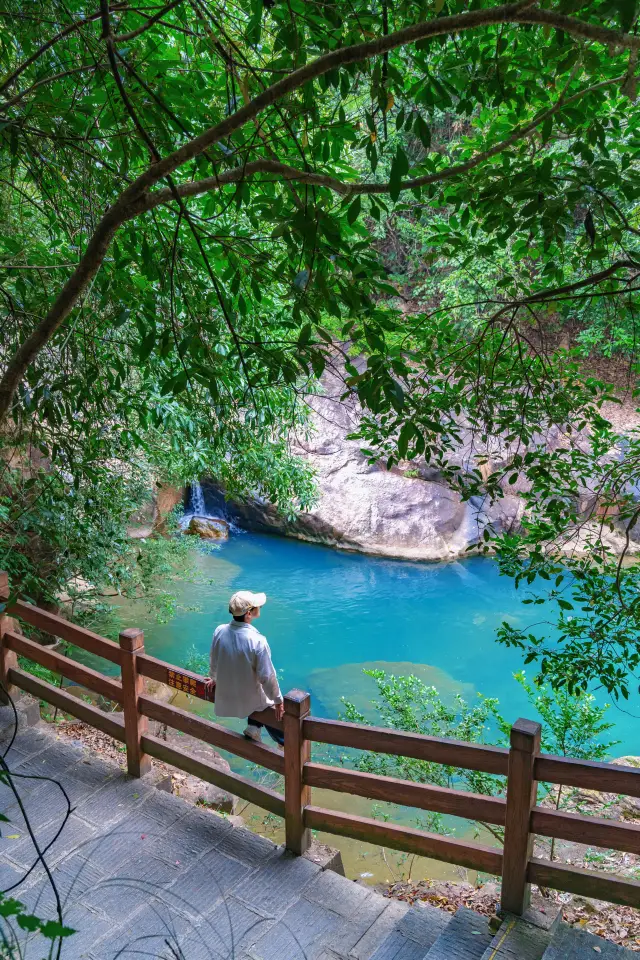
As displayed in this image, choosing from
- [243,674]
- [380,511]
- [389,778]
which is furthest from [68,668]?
[380,511]

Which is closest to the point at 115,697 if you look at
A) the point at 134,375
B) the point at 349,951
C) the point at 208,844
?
the point at 208,844

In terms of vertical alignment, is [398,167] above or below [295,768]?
above

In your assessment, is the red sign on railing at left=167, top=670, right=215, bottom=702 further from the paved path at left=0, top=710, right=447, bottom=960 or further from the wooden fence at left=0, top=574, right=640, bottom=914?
the paved path at left=0, top=710, right=447, bottom=960

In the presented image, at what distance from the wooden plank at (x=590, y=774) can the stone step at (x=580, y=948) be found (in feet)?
1.84

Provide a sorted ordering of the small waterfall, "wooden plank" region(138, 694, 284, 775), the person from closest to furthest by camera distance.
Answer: "wooden plank" region(138, 694, 284, 775) < the person < the small waterfall

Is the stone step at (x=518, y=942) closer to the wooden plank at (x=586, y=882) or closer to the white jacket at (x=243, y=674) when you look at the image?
the wooden plank at (x=586, y=882)

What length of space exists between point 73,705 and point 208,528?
10.1m

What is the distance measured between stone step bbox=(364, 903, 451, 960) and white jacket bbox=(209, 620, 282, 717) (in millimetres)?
1166

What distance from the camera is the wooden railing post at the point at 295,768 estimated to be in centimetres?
327

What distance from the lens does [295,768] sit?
10.9 feet

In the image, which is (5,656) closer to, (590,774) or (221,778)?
(221,778)

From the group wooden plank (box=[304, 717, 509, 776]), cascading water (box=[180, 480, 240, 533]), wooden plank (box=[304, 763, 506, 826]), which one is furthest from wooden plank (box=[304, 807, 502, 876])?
cascading water (box=[180, 480, 240, 533])

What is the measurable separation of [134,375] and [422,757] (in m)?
→ 4.72

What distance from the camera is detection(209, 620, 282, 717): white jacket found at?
358cm
